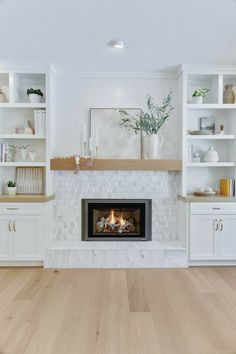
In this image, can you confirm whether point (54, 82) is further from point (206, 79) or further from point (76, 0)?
point (206, 79)

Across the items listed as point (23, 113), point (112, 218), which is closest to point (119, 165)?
point (112, 218)

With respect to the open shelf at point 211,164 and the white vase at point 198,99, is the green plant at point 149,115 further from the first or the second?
the open shelf at point 211,164

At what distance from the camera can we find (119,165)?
157 inches

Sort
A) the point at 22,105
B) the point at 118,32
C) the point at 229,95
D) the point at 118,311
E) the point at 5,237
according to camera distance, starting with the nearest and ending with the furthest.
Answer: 1. the point at 118,311
2. the point at 118,32
3. the point at 5,237
4. the point at 22,105
5. the point at 229,95

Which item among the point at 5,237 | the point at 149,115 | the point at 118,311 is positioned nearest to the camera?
the point at 118,311

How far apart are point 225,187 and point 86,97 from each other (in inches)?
92.8

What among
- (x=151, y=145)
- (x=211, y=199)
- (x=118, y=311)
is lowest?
(x=118, y=311)

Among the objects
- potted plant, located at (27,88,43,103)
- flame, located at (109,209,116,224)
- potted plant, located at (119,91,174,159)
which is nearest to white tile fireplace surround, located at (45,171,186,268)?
flame, located at (109,209,116,224)

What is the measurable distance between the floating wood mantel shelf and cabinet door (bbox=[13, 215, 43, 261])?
762 millimetres

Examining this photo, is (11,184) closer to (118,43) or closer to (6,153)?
(6,153)

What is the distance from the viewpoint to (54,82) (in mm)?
4246

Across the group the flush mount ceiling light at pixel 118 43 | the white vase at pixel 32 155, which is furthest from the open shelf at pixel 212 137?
the white vase at pixel 32 155

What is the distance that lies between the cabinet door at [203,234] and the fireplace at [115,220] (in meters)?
0.68

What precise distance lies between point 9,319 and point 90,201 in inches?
79.8
